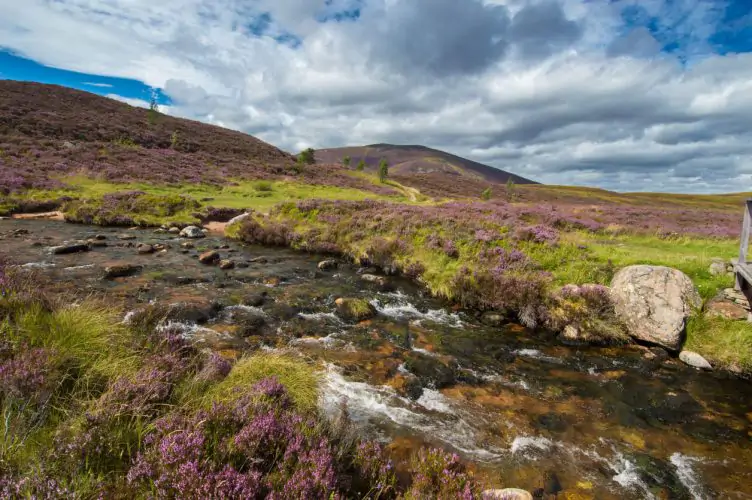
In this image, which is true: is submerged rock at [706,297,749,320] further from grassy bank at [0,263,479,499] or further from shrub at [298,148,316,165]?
shrub at [298,148,316,165]

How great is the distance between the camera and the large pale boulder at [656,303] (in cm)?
1084

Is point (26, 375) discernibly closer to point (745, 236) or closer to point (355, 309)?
point (355, 309)

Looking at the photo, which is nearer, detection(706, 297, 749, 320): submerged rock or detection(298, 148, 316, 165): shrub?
detection(706, 297, 749, 320): submerged rock

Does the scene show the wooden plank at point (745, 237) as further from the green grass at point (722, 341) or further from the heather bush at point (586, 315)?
the heather bush at point (586, 315)

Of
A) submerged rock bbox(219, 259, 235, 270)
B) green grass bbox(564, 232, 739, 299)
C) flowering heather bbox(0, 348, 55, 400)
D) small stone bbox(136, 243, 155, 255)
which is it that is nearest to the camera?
flowering heather bbox(0, 348, 55, 400)

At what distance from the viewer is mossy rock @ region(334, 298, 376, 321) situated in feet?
40.1

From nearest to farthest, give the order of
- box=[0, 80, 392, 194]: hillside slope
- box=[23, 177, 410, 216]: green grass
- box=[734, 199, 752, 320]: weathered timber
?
box=[734, 199, 752, 320]: weathered timber, box=[23, 177, 410, 216]: green grass, box=[0, 80, 392, 194]: hillside slope

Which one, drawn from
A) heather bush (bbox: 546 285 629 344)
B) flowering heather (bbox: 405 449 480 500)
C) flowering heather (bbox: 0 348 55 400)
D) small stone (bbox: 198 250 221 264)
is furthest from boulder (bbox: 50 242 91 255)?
heather bush (bbox: 546 285 629 344)

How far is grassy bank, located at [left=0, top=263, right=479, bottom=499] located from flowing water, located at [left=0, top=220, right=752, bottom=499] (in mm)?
1955

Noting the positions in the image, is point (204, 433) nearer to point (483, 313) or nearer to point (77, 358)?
point (77, 358)

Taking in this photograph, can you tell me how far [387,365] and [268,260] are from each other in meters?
12.2

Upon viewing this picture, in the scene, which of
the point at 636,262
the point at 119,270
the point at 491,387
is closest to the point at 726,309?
the point at 636,262

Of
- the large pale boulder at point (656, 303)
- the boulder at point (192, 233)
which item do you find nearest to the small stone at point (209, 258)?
the boulder at point (192, 233)

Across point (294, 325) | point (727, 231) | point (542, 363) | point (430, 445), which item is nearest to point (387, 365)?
point (430, 445)
